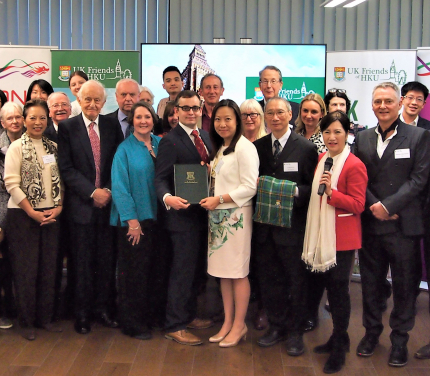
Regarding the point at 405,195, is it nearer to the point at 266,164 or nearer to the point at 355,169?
the point at 355,169

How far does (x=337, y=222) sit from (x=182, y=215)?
3.22 ft

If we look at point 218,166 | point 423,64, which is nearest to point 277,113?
point 218,166

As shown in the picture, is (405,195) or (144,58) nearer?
(405,195)

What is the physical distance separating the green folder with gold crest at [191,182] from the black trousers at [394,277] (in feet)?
3.48

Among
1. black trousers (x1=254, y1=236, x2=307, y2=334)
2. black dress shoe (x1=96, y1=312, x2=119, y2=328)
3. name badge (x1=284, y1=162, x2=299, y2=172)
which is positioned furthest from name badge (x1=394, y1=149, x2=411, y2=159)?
black dress shoe (x1=96, y1=312, x2=119, y2=328)

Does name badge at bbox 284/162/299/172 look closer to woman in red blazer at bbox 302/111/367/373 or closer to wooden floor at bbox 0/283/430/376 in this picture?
woman in red blazer at bbox 302/111/367/373

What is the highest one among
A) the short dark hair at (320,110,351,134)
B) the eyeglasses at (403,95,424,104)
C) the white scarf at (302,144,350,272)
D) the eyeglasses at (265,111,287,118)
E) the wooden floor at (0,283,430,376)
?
the eyeglasses at (403,95,424,104)

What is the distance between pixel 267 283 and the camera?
317 centimetres

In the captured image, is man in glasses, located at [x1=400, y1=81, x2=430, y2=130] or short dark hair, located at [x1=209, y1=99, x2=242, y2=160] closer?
short dark hair, located at [x1=209, y1=99, x2=242, y2=160]

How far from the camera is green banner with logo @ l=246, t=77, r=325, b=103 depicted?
6.33 meters

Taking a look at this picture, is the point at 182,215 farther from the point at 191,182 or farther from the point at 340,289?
the point at 340,289

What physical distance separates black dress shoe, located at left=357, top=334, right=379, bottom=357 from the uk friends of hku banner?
444 cm

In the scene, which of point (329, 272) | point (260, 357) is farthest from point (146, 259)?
point (329, 272)

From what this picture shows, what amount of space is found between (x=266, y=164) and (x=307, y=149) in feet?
0.90
